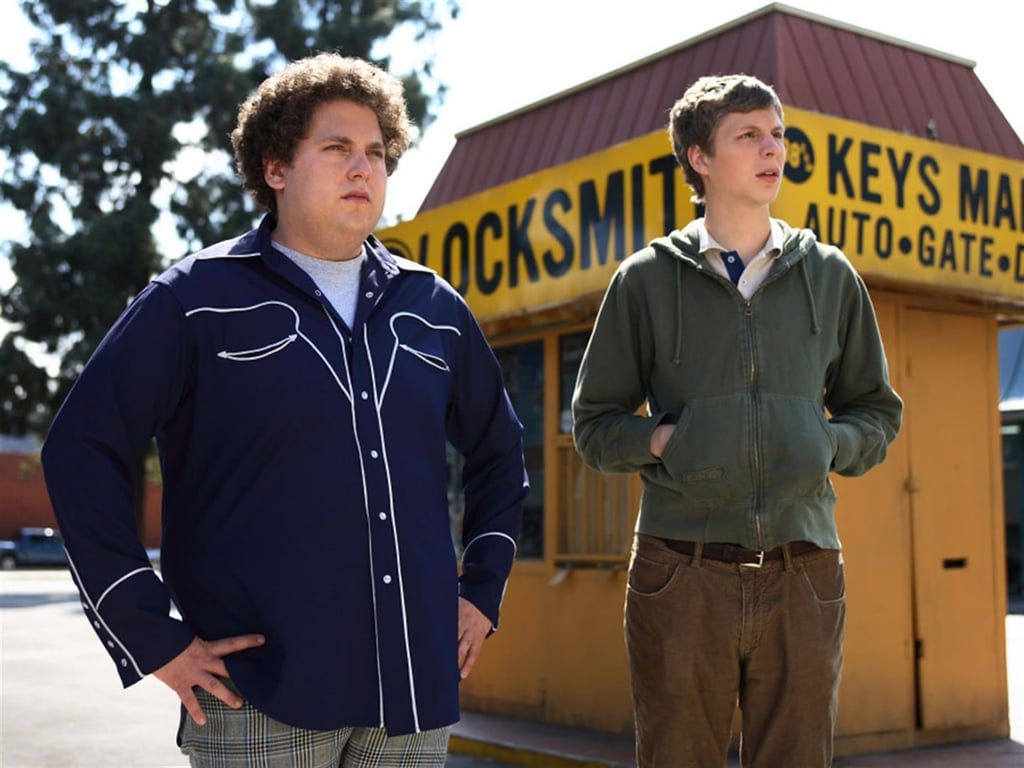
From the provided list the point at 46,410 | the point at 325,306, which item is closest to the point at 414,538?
the point at 325,306

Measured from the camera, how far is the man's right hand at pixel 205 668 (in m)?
2.47

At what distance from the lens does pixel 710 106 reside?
348 centimetres

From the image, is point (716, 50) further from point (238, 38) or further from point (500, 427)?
point (238, 38)

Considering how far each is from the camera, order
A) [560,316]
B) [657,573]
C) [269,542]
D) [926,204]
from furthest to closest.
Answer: [560,316]
[926,204]
[657,573]
[269,542]

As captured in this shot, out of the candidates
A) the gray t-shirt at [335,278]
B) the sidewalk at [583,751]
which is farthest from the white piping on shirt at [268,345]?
the sidewalk at [583,751]

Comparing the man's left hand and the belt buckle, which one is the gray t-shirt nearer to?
the man's left hand

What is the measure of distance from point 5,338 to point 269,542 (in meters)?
32.1

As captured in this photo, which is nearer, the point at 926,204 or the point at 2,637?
the point at 926,204

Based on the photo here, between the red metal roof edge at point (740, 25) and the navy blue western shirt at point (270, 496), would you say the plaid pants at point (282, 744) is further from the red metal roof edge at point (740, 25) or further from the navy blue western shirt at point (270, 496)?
the red metal roof edge at point (740, 25)

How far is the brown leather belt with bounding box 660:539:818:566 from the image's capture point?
127 inches

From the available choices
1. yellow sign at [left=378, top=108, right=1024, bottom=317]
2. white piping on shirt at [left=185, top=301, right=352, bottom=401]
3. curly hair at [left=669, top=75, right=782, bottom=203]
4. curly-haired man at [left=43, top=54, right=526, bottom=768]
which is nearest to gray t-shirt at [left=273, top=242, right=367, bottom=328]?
curly-haired man at [left=43, top=54, right=526, bottom=768]

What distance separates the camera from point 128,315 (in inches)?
104

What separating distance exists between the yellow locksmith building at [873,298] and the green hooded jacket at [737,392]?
2.78 m

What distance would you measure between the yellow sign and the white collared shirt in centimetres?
281
